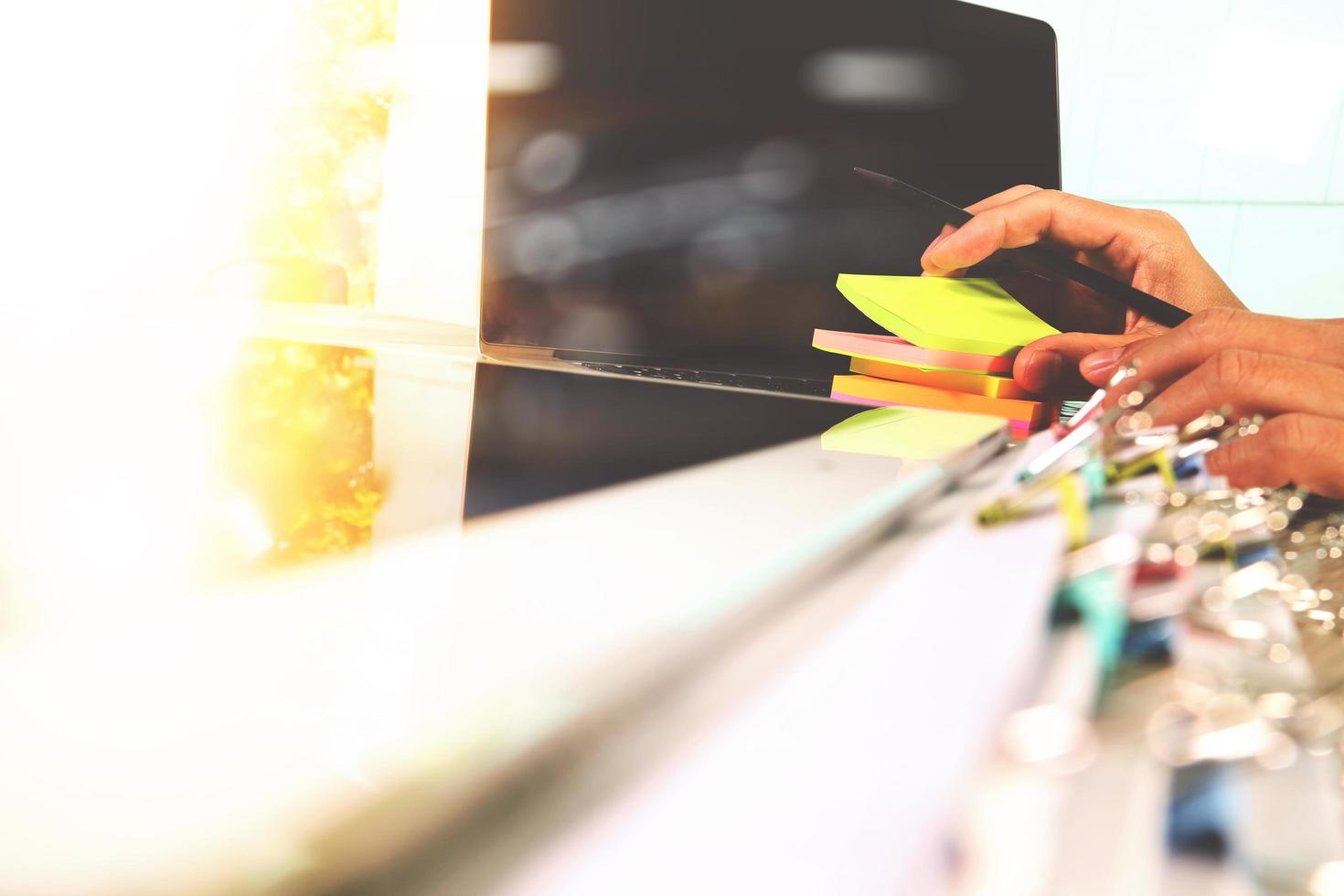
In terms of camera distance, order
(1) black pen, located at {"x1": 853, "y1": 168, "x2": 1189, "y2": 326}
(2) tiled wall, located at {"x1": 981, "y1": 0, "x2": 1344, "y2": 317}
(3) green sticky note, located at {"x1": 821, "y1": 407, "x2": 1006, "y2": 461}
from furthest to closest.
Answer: (2) tiled wall, located at {"x1": 981, "y1": 0, "x2": 1344, "y2": 317} < (1) black pen, located at {"x1": 853, "y1": 168, "x2": 1189, "y2": 326} < (3) green sticky note, located at {"x1": 821, "y1": 407, "x2": 1006, "y2": 461}

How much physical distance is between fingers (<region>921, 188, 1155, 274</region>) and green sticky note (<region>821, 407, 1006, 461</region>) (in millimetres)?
242

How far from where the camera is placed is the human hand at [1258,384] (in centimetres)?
35

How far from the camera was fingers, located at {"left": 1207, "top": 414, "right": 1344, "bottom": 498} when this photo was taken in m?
0.35

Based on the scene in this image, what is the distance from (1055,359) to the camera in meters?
0.48

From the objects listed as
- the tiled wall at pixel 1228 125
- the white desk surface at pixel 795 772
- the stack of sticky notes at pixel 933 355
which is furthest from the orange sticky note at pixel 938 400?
the tiled wall at pixel 1228 125

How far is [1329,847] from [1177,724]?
0.02m

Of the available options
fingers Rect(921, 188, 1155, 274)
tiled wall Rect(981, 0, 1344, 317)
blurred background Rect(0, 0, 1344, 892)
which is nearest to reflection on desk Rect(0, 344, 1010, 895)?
blurred background Rect(0, 0, 1344, 892)

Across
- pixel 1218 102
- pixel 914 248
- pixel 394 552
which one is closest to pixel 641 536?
pixel 394 552

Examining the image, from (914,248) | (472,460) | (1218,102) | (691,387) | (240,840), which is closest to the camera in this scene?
(240,840)

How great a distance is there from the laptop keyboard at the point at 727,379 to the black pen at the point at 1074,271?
13cm

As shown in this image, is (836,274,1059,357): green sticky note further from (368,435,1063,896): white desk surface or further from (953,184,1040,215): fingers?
(368,435,1063,896): white desk surface

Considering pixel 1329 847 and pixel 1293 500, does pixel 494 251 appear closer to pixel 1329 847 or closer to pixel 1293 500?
pixel 1293 500

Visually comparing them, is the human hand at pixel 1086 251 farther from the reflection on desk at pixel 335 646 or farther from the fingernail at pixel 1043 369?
the reflection on desk at pixel 335 646

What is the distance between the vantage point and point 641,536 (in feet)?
0.56
